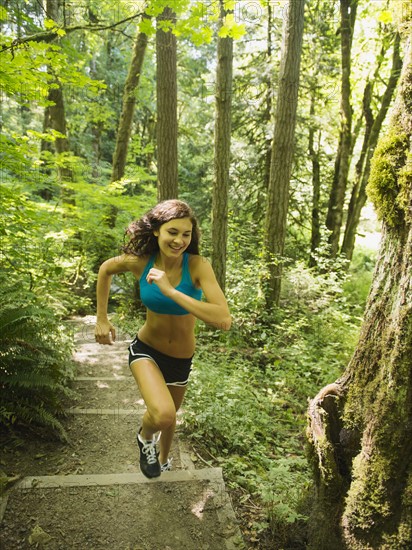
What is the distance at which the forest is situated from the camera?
223 centimetres

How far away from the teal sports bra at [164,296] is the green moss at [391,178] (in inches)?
59.7

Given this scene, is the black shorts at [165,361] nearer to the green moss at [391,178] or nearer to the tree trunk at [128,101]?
the green moss at [391,178]

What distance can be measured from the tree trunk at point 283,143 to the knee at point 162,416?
18.8 feet

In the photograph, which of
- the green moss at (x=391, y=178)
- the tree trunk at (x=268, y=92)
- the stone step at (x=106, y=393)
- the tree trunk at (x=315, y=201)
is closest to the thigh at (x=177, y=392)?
the stone step at (x=106, y=393)

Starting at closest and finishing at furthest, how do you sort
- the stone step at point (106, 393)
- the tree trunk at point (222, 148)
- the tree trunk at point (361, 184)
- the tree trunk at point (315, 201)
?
the stone step at point (106, 393)
the tree trunk at point (222, 148)
the tree trunk at point (361, 184)
the tree trunk at point (315, 201)

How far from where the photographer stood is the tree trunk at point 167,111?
8055mm

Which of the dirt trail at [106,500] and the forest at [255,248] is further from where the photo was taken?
the dirt trail at [106,500]

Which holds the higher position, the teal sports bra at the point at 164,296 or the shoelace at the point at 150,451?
the teal sports bra at the point at 164,296

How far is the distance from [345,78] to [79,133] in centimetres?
1338

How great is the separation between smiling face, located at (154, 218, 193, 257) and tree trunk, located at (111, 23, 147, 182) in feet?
33.4

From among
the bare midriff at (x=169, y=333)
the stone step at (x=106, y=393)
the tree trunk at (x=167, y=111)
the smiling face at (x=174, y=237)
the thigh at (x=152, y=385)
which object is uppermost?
the tree trunk at (x=167, y=111)

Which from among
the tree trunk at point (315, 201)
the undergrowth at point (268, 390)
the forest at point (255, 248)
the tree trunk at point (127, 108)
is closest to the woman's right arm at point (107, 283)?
the forest at point (255, 248)

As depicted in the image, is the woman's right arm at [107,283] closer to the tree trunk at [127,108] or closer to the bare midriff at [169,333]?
the bare midriff at [169,333]

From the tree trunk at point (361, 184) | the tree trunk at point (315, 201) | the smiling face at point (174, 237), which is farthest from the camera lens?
the tree trunk at point (315, 201)
